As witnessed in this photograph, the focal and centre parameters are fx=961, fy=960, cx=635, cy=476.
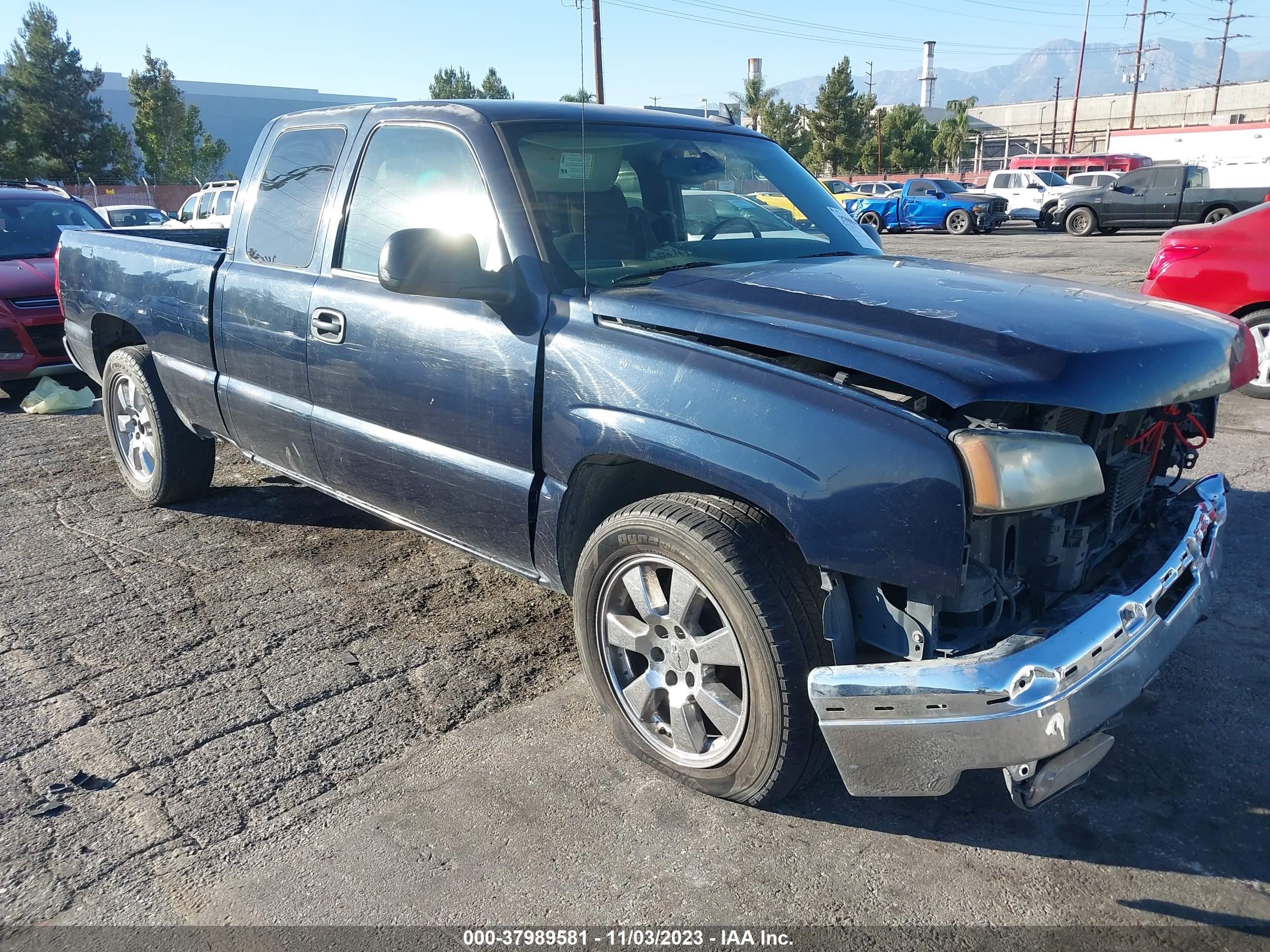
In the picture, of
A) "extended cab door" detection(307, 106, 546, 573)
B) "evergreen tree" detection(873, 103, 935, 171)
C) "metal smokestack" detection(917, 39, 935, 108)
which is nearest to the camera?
"extended cab door" detection(307, 106, 546, 573)

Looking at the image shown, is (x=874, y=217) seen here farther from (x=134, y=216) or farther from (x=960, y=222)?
(x=134, y=216)

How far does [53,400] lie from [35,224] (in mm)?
2130

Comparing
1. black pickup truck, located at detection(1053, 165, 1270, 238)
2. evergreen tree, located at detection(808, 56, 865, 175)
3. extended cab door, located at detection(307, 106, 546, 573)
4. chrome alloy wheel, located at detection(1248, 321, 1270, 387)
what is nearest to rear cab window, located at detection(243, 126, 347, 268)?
extended cab door, located at detection(307, 106, 546, 573)

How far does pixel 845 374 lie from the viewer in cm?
234

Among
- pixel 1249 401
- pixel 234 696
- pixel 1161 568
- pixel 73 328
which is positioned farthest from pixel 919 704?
pixel 1249 401

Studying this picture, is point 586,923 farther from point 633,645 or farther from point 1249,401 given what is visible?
point 1249,401

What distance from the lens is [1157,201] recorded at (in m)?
23.8

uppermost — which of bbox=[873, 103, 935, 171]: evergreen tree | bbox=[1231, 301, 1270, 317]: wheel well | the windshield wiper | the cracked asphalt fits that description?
bbox=[873, 103, 935, 171]: evergreen tree

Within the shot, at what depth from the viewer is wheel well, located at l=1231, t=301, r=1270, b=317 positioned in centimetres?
680

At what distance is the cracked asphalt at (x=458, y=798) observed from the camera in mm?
2350

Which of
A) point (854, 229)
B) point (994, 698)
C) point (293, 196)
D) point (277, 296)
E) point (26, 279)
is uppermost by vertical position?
point (293, 196)

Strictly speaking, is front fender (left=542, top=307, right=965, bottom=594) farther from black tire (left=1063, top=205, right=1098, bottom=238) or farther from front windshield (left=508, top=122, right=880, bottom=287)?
black tire (left=1063, top=205, right=1098, bottom=238)

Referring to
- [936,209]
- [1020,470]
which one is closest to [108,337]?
[1020,470]

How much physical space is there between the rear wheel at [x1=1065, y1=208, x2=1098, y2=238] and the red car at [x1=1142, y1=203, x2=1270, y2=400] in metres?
20.1
